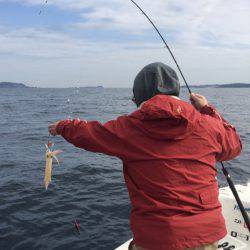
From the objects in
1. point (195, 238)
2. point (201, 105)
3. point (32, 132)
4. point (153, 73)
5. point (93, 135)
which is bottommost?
point (32, 132)

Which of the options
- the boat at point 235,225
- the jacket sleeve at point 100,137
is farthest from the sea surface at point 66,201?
the jacket sleeve at point 100,137

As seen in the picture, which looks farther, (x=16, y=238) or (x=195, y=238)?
(x=16, y=238)

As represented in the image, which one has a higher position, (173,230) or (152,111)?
(152,111)

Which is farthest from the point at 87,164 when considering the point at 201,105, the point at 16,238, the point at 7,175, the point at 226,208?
the point at 201,105

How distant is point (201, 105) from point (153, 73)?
0.87 meters

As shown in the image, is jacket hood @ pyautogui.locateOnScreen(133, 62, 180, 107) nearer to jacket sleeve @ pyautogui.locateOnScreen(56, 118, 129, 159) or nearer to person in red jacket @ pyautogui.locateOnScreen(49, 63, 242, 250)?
person in red jacket @ pyautogui.locateOnScreen(49, 63, 242, 250)

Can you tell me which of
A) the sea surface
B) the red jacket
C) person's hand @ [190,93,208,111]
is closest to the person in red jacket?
the red jacket

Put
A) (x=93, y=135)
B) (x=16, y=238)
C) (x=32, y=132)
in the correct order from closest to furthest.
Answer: (x=93, y=135) → (x=16, y=238) → (x=32, y=132)

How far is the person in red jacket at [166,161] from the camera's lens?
9.70ft

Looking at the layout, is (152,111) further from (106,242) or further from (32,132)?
(32,132)

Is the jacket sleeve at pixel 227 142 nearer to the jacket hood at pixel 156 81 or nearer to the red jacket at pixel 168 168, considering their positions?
the red jacket at pixel 168 168

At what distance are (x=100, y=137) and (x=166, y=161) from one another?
573mm

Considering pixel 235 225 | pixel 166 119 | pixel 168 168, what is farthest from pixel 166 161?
pixel 235 225

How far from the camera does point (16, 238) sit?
928 cm
